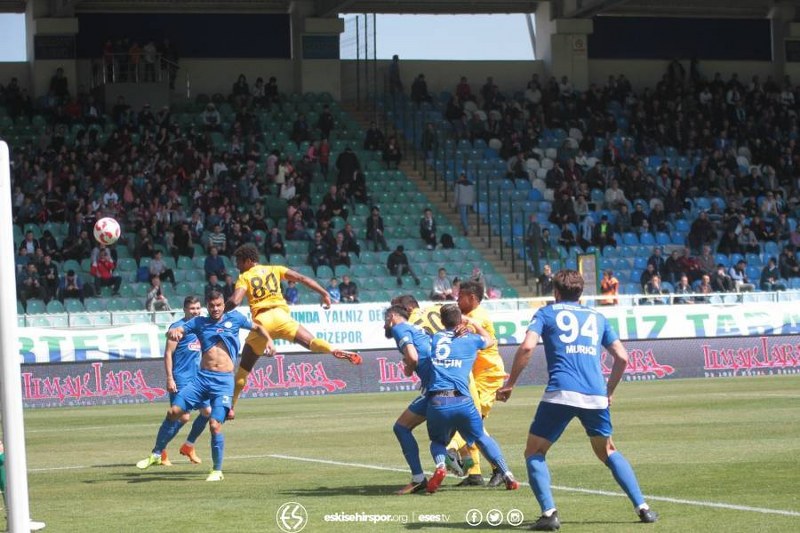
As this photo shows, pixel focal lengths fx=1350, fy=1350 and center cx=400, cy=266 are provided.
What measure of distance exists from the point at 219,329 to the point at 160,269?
59.0 feet

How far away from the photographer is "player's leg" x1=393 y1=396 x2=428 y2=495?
11.4m

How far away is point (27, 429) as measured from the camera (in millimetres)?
21266

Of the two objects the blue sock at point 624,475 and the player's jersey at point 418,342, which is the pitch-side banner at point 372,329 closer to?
the player's jersey at point 418,342

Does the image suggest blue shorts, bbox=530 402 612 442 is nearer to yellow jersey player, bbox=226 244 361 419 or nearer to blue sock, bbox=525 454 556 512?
blue sock, bbox=525 454 556 512

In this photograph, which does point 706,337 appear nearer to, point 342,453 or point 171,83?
point 342,453

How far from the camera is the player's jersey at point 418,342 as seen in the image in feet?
37.0

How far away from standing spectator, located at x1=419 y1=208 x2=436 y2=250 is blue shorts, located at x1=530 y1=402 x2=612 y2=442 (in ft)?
88.7

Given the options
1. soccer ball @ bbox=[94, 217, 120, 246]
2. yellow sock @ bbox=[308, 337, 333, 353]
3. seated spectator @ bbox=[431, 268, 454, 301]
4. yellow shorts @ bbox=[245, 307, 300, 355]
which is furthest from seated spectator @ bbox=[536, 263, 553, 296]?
yellow sock @ bbox=[308, 337, 333, 353]

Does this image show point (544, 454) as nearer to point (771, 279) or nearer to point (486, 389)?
point (486, 389)

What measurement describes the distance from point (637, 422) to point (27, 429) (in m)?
9.52

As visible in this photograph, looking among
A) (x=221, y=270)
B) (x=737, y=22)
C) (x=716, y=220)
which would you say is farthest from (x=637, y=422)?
(x=737, y=22)

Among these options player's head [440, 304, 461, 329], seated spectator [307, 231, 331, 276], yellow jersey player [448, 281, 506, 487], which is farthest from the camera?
seated spectator [307, 231, 331, 276]

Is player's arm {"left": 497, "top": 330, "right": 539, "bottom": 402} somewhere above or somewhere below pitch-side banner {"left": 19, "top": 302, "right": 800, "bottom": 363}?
above

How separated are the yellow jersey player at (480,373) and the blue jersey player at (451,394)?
0.65m
